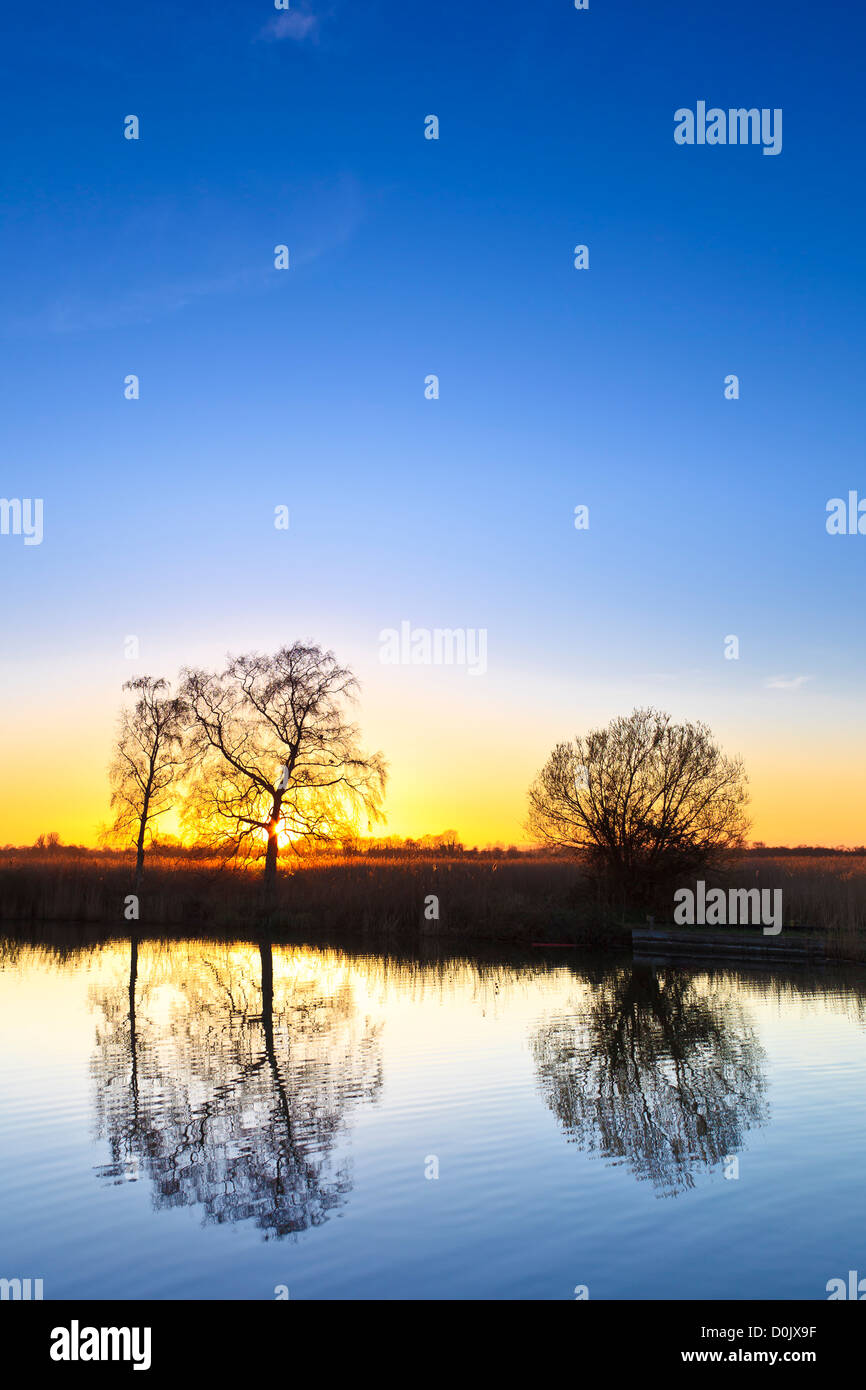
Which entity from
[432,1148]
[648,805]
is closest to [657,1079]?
[432,1148]

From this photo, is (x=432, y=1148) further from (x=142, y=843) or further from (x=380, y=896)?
(x=142, y=843)

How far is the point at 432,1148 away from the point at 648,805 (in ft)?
92.7

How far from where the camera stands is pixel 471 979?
2559 centimetres

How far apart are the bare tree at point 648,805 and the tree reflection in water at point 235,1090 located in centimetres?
1619

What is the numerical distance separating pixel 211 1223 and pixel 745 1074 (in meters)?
8.35

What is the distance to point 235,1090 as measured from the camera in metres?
13.0

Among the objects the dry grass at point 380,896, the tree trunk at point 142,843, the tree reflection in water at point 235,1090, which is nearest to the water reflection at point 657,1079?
the tree reflection in water at point 235,1090

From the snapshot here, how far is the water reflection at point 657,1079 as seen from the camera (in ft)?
34.4

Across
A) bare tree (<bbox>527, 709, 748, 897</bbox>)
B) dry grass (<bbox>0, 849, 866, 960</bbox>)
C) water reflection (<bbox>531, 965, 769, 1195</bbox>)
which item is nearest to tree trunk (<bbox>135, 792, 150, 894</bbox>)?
dry grass (<bbox>0, 849, 866, 960</bbox>)

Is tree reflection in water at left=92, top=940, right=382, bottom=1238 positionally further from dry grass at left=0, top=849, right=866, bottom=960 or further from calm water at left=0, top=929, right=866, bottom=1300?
dry grass at left=0, top=849, right=866, bottom=960

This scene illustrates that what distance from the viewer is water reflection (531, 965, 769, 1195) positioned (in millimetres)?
10500

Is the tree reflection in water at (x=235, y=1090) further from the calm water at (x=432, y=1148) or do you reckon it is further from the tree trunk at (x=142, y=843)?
the tree trunk at (x=142, y=843)

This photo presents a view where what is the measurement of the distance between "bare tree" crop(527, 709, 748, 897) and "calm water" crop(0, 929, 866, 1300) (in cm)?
1602
